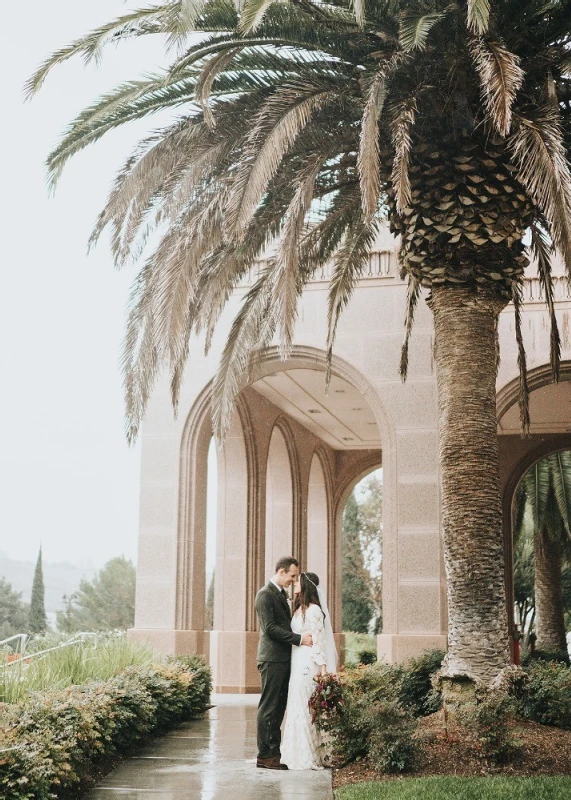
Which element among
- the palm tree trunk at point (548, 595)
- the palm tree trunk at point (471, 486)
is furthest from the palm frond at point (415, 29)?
the palm tree trunk at point (548, 595)

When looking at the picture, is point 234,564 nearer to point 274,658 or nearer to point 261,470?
point 261,470

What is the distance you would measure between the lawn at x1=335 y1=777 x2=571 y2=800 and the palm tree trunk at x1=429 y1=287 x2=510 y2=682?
1.85m

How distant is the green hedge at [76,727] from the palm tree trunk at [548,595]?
47.1 feet

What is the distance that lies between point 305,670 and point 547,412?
1259cm

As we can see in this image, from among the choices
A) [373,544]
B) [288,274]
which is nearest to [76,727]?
[288,274]

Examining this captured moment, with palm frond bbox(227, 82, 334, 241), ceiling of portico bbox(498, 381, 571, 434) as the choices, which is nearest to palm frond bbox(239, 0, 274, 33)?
palm frond bbox(227, 82, 334, 241)

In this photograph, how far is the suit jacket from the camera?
31.1 feet

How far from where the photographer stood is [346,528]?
48188 mm

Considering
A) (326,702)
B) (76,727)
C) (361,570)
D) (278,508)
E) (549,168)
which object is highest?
(549,168)

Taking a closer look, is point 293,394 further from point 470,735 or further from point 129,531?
point 129,531

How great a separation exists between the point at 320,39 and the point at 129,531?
120939 millimetres

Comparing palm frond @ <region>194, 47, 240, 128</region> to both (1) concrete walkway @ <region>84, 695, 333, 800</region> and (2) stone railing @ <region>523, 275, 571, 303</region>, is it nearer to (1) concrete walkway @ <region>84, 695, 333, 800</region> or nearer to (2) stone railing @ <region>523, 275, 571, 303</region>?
(1) concrete walkway @ <region>84, 695, 333, 800</region>

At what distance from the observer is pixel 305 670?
953 centimetres

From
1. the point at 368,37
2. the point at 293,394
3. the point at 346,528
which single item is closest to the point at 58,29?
the point at 346,528
